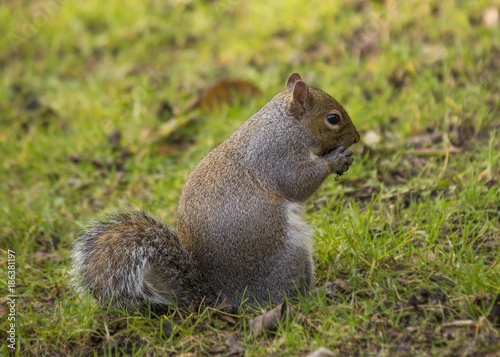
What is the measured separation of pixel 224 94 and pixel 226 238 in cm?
238

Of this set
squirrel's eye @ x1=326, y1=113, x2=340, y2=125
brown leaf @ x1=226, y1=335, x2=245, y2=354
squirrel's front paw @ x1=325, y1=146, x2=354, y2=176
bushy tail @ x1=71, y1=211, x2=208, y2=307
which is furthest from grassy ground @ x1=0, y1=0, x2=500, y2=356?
→ squirrel's eye @ x1=326, y1=113, x2=340, y2=125

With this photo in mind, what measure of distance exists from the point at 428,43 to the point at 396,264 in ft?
8.70

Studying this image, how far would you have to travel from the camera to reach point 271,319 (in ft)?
9.29

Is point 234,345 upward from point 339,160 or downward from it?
downward

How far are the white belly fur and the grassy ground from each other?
0.66 feet

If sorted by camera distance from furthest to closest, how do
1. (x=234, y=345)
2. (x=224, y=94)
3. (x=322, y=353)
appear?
(x=224, y=94)
(x=234, y=345)
(x=322, y=353)

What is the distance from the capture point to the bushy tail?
289 centimetres

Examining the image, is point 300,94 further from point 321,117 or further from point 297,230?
point 297,230

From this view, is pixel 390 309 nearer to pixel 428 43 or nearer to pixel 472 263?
pixel 472 263

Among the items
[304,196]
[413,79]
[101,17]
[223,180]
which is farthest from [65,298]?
[101,17]

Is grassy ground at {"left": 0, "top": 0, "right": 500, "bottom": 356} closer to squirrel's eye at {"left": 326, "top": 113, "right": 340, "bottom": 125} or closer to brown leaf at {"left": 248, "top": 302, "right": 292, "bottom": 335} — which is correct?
brown leaf at {"left": 248, "top": 302, "right": 292, "bottom": 335}

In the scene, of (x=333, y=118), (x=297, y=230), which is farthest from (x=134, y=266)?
(x=333, y=118)

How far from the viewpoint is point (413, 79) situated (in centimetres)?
495

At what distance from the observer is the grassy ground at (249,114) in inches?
113
